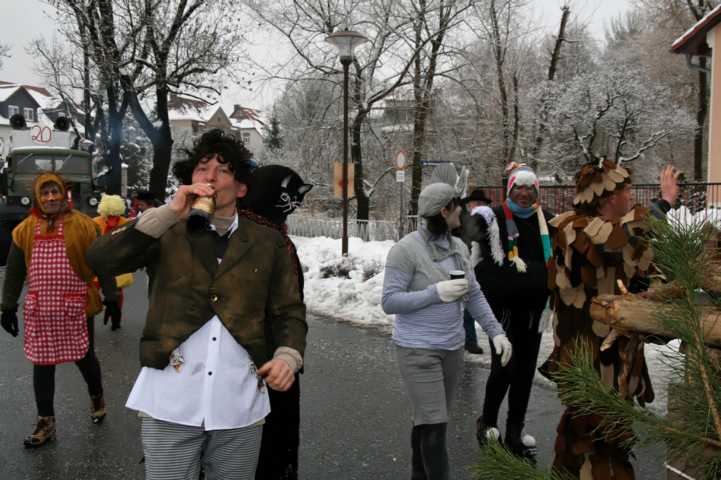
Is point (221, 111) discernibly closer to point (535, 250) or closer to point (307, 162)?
point (307, 162)

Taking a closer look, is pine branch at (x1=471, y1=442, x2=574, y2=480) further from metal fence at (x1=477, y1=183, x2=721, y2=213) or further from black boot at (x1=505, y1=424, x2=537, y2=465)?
metal fence at (x1=477, y1=183, x2=721, y2=213)

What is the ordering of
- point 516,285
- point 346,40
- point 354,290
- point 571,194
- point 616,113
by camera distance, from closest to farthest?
point 516,285, point 354,290, point 346,40, point 571,194, point 616,113

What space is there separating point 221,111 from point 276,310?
104814mm

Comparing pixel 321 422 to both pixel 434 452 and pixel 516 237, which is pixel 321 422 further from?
pixel 516 237

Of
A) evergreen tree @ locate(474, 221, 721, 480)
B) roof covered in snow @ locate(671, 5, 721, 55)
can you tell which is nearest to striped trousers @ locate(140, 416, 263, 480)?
evergreen tree @ locate(474, 221, 721, 480)

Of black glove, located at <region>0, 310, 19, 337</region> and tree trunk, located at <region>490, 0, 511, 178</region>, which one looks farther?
tree trunk, located at <region>490, 0, 511, 178</region>

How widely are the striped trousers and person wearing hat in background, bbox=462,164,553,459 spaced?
2053mm

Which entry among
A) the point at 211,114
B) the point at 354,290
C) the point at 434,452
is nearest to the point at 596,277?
the point at 434,452

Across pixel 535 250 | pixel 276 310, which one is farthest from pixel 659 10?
pixel 276 310

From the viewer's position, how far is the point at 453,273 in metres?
3.07

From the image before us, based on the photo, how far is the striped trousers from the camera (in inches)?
86.9

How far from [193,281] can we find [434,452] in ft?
5.36

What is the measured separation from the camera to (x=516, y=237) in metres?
4.05

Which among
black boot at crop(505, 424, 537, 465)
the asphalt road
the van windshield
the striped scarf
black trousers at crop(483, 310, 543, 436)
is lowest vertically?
the asphalt road
